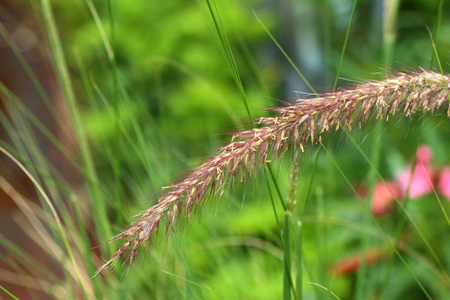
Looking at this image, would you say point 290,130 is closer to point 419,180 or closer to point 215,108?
point 419,180

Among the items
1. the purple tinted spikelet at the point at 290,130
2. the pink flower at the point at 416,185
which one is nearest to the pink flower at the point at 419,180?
the pink flower at the point at 416,185

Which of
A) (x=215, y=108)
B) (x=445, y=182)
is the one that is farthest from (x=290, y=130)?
(x=215, y=108)

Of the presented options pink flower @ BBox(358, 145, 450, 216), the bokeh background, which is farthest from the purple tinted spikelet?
pink flower @ BBox(358, 145, 450, 216)

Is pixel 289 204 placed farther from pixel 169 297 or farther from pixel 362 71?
pixel 362 71

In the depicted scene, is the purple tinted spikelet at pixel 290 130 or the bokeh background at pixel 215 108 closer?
the purple tinted spikelet at pixel 290 130

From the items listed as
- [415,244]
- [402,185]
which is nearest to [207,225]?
[402,185]

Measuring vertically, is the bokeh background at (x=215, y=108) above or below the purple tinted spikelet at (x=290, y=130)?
below

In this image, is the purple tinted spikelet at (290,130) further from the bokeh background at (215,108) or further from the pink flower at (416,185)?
the pink flower at (416,185)

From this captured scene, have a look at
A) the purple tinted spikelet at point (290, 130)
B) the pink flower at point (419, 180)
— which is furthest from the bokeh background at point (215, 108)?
the purple tinted spikelet at point (290, 130)

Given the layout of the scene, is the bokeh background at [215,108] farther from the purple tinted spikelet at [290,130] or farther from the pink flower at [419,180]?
the purple tinted spikelet at [290,130]
